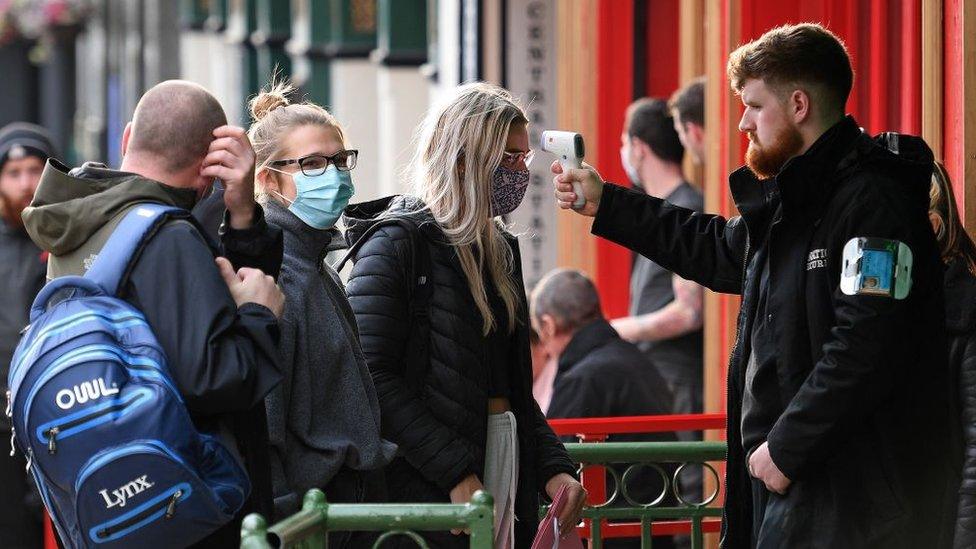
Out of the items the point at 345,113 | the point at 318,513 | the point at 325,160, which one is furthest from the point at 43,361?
the point at 345,113

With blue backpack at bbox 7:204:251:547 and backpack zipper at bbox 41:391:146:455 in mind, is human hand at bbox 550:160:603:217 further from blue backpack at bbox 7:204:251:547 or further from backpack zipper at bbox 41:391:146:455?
backpack zipper at bbox 41:391:146:455

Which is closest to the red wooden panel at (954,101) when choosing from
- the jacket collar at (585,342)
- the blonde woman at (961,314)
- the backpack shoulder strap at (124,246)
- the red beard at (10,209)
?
the blonde woman at (961,314)

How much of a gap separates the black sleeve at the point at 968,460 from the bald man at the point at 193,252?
1.57 m

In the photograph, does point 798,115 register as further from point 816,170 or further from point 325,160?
point 325,160

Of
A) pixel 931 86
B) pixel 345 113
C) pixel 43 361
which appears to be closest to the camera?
pixel 43 361

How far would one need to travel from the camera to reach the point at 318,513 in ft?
11.6

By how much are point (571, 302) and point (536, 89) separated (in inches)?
162

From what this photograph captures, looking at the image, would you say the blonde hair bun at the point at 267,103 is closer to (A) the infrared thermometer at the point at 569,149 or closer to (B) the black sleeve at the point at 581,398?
(A) the infrared thermometer at the point at 569,149

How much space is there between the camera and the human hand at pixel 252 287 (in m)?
3.66

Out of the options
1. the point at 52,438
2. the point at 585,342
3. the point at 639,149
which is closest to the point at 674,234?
the point at 52,438

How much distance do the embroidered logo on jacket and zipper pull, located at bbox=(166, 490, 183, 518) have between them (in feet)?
4.65

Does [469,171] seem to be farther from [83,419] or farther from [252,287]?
[83,419]

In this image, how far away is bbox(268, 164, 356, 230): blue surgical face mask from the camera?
423 cm

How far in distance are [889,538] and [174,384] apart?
1.51 meters
